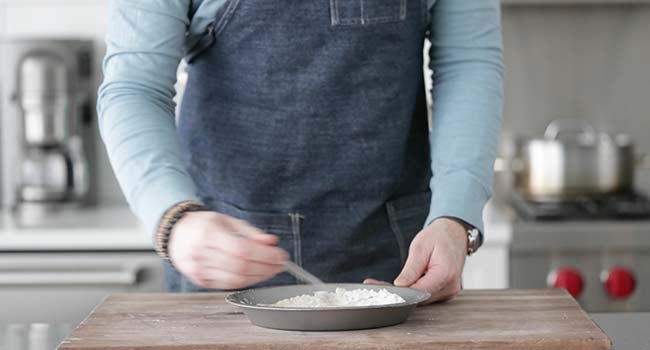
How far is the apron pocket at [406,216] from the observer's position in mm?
1412

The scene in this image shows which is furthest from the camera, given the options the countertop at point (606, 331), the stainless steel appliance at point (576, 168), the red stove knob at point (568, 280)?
the stainless steel appliance at point (576, 168)

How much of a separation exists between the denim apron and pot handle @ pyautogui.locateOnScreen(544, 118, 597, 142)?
4.74ft

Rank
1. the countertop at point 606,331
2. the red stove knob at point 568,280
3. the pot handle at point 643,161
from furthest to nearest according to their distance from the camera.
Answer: the pot handle at point 643,161 → the red stove knob at point 568,280 → the countertop at point 606,331

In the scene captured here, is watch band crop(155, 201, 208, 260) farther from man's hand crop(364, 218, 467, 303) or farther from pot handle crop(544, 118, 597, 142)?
pot handle crop(544, 118, 597, 142)

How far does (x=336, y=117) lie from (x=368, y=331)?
1.45 ft

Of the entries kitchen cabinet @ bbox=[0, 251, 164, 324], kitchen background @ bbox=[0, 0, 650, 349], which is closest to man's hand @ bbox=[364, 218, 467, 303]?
kitchen background @ bbox=[0, 0, 650, 349]

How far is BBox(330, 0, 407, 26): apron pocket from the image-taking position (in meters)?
1.34

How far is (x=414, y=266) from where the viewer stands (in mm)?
1136

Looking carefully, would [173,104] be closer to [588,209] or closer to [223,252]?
[223,252]

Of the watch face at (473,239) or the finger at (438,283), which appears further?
the watch face at (473,239)

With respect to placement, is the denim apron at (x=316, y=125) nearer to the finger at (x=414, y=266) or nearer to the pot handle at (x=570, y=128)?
the finger at (x=414, y=266)

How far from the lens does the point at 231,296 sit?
104 cm

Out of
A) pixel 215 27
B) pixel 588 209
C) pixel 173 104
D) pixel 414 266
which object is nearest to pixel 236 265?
pixel 414 266

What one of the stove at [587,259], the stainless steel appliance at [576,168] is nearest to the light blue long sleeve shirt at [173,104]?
the stove at [587,259]
